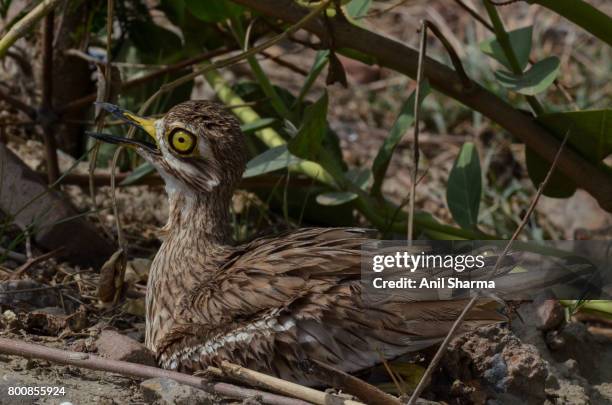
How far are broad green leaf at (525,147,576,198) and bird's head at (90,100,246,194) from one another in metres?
1.21

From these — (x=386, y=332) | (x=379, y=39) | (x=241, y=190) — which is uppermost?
(x=379, y=39)

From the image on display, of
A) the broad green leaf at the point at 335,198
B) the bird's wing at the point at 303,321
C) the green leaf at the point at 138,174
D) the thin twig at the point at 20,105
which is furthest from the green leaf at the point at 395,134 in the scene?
the thin twig at the point at 20,105

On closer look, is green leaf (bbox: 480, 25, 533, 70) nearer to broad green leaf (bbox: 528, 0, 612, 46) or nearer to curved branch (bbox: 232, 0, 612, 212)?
curved branch (bbox: 232, 0, 612, 212)

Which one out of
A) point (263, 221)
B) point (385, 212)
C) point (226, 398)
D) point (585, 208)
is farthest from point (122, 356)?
point (585, 208)

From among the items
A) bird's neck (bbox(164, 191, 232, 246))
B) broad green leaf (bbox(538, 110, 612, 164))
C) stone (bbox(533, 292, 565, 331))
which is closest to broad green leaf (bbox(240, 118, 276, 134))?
bird's neck (bbox(164, 191, 232, 246))

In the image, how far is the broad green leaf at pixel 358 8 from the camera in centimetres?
454

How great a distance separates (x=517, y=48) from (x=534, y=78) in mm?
265

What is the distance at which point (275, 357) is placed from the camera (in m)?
3.46

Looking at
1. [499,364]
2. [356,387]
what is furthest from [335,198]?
[356,387]

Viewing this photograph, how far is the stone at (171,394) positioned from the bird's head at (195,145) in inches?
37.0

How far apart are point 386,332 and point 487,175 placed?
3278mm

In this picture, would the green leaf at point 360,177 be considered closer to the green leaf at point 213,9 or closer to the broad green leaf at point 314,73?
the broad green leaf at point 314,73

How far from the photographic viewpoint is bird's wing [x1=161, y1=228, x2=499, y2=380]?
3.44 meters

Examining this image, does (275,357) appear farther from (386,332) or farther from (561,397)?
(561,397)
